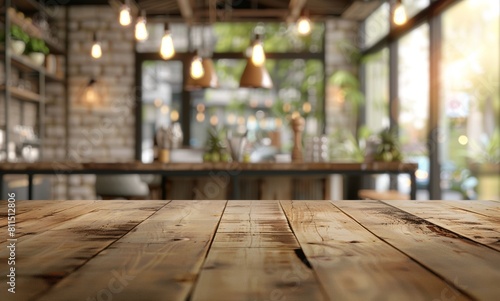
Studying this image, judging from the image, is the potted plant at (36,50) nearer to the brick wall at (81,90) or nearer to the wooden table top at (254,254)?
the brick wall at (81,90)

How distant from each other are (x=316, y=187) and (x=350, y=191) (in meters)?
1.09

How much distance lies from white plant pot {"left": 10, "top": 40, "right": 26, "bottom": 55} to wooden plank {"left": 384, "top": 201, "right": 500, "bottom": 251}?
17.0 ft

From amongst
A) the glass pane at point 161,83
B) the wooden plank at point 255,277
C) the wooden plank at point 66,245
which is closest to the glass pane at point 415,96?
the glass pane at point 161,83

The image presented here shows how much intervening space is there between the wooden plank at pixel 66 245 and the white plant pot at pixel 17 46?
4903 millimetres

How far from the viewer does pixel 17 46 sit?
5.93 m

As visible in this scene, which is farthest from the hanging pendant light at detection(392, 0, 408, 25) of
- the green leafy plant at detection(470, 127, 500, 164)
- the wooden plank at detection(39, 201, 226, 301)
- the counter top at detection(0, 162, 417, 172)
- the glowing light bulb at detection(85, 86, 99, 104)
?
the glowing light bulb at detection(85, 86, 99, 104)

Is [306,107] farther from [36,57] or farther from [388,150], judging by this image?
[388,150]

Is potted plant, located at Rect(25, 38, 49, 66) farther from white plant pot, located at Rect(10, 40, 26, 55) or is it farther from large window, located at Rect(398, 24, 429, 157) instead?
large window, located at Rect(398, 24, 429, 157)

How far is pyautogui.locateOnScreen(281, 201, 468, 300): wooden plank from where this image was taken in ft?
2.39

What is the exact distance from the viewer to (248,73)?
491 centimetres

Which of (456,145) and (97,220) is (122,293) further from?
(456,145)

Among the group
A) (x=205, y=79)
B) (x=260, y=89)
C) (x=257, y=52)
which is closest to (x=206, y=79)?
(x=205, y=79)

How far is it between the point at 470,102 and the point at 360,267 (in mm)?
5342

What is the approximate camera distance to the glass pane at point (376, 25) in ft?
24.8
